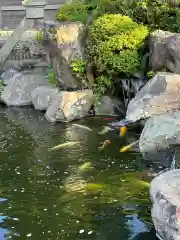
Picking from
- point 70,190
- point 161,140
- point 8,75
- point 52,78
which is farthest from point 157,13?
point 70,190

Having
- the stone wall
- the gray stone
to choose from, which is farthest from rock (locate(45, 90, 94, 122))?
the stone wall

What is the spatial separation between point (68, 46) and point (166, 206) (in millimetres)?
9086

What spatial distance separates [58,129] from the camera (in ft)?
43.6

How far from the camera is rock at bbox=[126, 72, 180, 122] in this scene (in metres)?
12.3

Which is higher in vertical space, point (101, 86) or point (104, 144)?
point (101, 86)

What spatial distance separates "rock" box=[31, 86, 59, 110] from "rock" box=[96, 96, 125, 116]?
157 cm

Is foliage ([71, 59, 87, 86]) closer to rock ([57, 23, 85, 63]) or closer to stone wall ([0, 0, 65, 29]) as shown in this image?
rock ([57, 23, 85, 63])

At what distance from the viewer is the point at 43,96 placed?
51.2 feet

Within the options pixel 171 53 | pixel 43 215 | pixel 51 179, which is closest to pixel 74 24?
pixel 171 53

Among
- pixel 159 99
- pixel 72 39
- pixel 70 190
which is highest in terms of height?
pixel 72 39

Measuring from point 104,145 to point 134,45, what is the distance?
151 inches

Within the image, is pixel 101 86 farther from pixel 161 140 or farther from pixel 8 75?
pixel 8 75

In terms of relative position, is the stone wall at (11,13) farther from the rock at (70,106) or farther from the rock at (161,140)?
the rock at (161,140)

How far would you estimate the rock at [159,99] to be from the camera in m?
12.3
